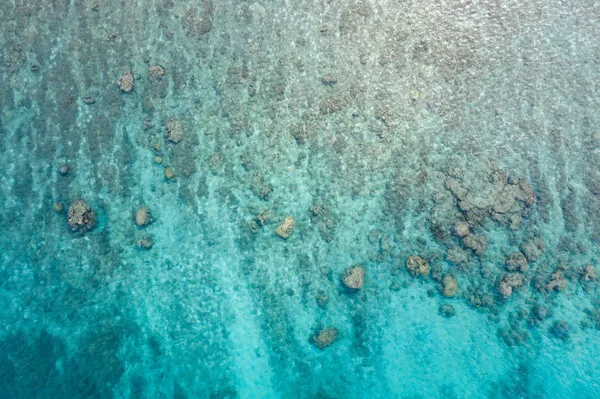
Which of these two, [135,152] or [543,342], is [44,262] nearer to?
[135,152]

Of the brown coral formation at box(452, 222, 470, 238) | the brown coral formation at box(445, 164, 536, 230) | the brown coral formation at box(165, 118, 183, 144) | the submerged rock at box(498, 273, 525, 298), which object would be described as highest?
the brown coral formation at box(165, 118, 183, 144)

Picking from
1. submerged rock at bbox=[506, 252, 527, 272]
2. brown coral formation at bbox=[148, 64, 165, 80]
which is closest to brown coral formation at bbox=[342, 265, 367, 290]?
submerged rock at bbox=[506, 252, 527, 272]

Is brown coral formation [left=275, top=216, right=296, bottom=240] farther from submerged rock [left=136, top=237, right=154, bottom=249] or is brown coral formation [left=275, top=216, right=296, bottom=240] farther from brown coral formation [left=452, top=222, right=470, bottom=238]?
brown coral formation [left=452, top=222, right=470, bottom=238]

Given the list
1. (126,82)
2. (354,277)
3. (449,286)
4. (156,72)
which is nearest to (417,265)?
(449,286)

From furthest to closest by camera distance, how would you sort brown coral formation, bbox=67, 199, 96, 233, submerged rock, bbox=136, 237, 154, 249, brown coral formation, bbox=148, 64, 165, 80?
brown coral formation, bbox=148, 64, 165, 80 → submerged rock, bbox=136, 237, 154, 249 → brown coral formation, bbox=67, 199, 96, 233

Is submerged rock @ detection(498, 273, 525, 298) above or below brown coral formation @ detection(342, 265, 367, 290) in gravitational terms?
above

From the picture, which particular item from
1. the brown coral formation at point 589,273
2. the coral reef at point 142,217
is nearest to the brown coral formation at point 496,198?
the brown coral formation at point 589,273

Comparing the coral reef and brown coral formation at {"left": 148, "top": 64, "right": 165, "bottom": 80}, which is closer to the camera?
the coral reef
